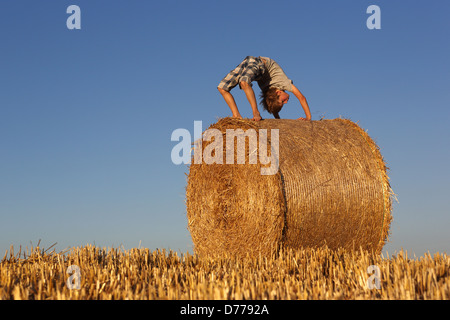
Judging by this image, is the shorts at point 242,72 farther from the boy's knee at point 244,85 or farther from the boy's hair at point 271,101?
the boy's hair at point 271,101

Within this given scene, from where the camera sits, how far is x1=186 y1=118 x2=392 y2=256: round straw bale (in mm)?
6871

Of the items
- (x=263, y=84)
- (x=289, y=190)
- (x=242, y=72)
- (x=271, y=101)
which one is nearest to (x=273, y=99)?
(x=271, y=101)

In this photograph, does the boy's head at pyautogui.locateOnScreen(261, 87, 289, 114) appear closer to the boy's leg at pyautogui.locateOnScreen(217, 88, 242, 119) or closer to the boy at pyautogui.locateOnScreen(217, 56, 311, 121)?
the boy at pyautogui.locateOnScreen(217, 56, 311, 121)

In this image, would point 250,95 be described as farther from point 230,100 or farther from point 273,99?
point 273,99

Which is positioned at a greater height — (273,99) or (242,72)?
(242,72)

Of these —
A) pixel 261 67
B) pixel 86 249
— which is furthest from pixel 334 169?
pixel 86 249

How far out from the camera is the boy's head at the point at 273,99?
9.09m

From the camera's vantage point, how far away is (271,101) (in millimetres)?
9172

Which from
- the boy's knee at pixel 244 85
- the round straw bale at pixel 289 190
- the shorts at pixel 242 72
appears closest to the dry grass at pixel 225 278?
the round straw bale at pixel 289 190

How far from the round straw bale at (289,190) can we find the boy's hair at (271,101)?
1.12 m

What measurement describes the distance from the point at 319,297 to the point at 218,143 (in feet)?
14.1

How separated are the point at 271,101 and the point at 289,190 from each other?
2806 millimetres
